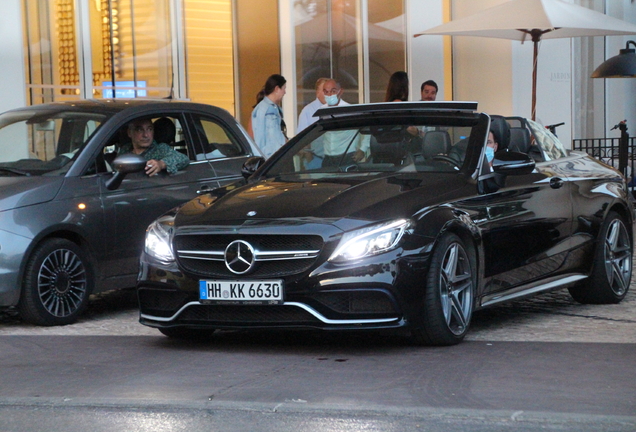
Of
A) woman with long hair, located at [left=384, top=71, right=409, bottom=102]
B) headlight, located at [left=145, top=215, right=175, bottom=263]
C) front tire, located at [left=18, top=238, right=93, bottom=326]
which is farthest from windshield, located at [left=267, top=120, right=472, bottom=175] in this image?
woman with long hair, located at [left=384, top=71, right=409, bottom=102]

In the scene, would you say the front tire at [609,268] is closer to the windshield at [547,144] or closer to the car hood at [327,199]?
the windshield at [547,144]

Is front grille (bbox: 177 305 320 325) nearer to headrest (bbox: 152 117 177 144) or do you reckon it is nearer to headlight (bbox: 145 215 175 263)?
headlight (bbox: 145 215 175 263)

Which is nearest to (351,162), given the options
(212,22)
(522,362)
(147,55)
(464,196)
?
(464,196)

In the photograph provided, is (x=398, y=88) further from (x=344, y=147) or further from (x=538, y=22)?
(x=344, y=147)

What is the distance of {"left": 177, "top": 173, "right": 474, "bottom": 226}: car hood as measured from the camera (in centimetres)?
665

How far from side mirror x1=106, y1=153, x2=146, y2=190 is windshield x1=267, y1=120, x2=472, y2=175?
1116 mm

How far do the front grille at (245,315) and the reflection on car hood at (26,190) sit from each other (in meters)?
1.83

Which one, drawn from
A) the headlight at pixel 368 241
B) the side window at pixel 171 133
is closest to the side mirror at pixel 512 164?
the headlight at pixel 368 241

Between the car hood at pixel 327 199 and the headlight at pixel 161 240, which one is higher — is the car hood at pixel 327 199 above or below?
above

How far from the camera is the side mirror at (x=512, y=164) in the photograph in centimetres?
756

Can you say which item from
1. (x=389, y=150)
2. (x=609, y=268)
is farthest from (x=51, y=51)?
(x=609, y=268)

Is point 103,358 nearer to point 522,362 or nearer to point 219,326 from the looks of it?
point 219,326

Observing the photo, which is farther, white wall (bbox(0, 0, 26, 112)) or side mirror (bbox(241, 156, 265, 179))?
white wall (bbox(0, 0, 26, 112))

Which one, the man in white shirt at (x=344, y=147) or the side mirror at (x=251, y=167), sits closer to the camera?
the man in white shirt at (x=344, y=147)
